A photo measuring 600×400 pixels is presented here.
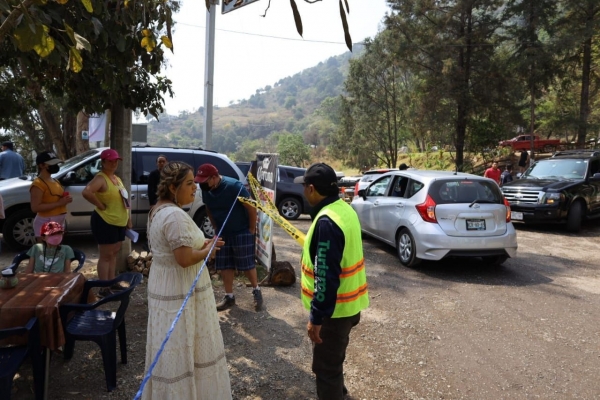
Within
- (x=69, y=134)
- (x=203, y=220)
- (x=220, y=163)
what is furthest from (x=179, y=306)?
(x=69, y=134)

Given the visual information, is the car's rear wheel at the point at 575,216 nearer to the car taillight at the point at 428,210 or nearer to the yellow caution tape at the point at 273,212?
the car taillight at the point at 428,210

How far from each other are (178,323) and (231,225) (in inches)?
88.7

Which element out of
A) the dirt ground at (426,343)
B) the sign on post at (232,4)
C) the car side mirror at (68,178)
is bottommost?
the dirt ground at (426,343)

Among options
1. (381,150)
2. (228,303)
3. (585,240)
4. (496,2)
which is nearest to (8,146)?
(228,303)

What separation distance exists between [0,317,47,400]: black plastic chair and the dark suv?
35.0 feet

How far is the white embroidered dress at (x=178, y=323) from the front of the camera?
8.84 feet

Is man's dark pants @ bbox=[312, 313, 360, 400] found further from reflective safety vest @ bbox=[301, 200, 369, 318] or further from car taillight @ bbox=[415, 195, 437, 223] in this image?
car taillight @ bbox=[415, 195, 437, 223]

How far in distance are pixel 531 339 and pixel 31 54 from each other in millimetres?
5827

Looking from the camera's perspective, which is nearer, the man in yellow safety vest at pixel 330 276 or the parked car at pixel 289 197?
the man in yellow safety vest at pixel 330 276

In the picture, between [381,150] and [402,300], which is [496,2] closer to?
[381,150]

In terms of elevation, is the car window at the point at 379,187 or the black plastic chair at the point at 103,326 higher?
the car window at the point at 379,187

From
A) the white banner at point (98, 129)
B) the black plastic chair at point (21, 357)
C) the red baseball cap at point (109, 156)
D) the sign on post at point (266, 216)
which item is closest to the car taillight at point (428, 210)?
the sign on post at point (266, 216)

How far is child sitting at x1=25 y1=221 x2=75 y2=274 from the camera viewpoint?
167 inches

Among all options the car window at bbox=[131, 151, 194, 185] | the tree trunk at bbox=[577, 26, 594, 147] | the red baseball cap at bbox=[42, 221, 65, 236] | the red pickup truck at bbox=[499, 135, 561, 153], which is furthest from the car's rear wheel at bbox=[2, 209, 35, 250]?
the red pickup truck at bbox=[499, 135, 561, 153]
